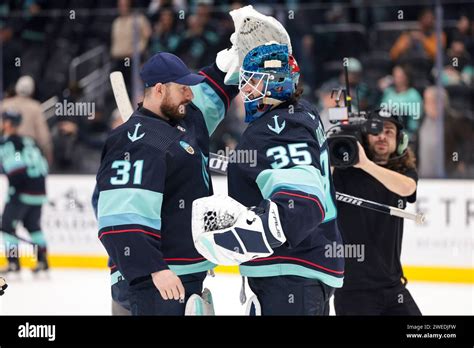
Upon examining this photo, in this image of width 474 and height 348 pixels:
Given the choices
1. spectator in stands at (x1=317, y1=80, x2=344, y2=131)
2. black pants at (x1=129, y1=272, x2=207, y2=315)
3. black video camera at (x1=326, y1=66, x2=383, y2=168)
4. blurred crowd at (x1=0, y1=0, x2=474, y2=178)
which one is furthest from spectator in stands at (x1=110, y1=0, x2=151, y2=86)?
black pants at (x1=129, y1=272, x2=207, y2=315)

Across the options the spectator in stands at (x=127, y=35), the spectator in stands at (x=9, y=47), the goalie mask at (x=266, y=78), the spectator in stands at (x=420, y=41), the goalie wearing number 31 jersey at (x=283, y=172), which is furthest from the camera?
the spectator in stands at (x=9, y=47)

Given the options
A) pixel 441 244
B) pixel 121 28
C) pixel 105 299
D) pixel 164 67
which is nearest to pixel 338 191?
pixel 164 67

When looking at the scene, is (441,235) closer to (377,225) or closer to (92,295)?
(92,295)

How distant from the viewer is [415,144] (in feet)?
24.0

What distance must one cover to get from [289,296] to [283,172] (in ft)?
1.50

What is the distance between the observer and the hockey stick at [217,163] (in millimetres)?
3910

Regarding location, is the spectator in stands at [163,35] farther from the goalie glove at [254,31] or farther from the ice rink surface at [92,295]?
the goalie glove at [254,31]

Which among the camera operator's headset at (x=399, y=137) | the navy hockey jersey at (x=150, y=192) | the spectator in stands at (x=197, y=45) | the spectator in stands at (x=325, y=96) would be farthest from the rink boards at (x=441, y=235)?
the navy hockey jersey at (x=150, y=192)

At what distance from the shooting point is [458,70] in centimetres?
738

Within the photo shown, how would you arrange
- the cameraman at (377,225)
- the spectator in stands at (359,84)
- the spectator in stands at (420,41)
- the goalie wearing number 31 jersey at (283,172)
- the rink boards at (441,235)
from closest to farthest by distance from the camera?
the goalie wearing number 31 jersey at (283,172)
the cameraman at (377,225)
the rink boards at (441,235)
the spectator in stands at (359,84)
the spectator in stands at (420,41)

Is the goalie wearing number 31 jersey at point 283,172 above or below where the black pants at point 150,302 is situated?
above

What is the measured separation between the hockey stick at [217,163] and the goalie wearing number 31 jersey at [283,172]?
0.81 m

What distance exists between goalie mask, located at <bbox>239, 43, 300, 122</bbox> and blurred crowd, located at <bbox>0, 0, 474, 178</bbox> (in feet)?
13.2

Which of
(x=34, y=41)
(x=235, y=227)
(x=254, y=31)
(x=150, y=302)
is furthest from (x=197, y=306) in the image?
(x=34, y=41)
